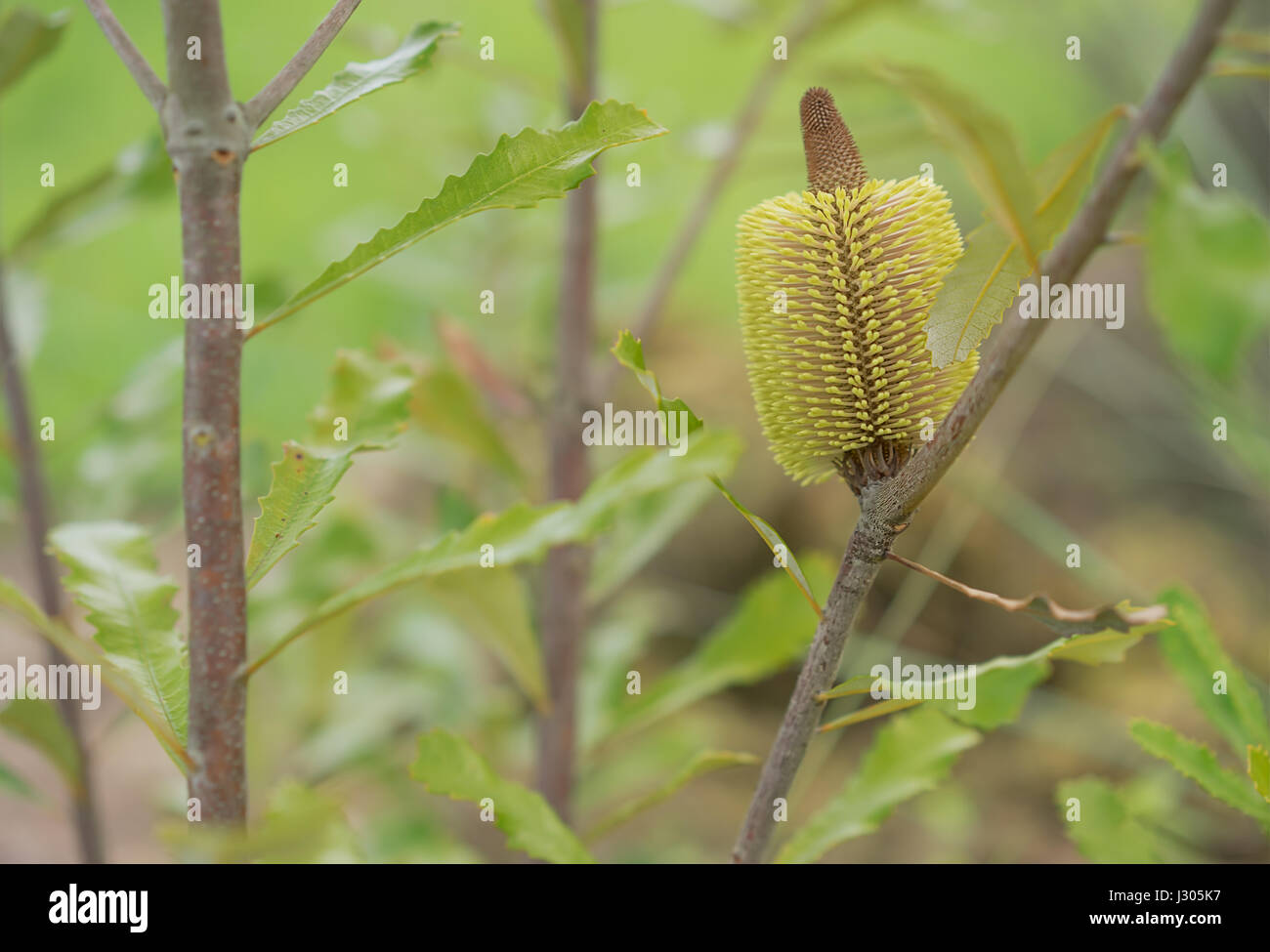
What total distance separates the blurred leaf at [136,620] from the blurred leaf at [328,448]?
0.16ft

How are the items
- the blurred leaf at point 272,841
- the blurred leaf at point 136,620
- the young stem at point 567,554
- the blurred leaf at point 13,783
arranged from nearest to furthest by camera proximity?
the blurred leaf at point 272,841 < the blurred leaf at point 136,620 < the blurred leaf at point 13,783 < the young stem at point 567,554

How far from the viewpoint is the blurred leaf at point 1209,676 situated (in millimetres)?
422

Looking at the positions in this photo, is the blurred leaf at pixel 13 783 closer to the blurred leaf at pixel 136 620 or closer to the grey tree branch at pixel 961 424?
the blurred leaf at pixel 136 620

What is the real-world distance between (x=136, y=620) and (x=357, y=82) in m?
0.22

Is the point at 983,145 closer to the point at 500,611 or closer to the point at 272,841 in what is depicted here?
the point at 272,841

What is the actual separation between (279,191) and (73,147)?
0.29 metres

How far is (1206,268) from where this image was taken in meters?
0.33

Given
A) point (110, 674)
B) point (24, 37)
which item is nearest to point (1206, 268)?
point (110, 674)

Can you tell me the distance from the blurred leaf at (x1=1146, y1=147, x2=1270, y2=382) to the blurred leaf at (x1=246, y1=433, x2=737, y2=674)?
17 cm

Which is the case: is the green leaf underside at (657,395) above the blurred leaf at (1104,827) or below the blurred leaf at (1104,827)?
above

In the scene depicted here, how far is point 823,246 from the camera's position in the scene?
0.32 meters

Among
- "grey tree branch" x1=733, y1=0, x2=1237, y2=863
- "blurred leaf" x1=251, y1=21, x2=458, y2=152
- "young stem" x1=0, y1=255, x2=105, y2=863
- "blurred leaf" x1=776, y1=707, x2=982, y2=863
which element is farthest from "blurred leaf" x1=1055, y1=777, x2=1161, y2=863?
"young stem" x1=0, y1=255, x2=105, y2=863

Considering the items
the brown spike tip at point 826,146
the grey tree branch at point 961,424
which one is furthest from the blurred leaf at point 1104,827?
the brown spike tip at point 826,146
